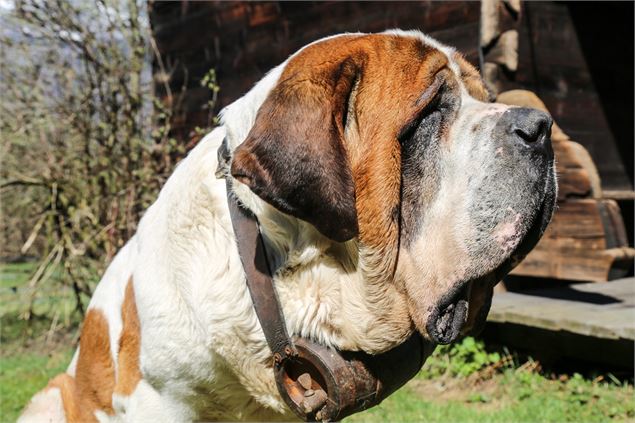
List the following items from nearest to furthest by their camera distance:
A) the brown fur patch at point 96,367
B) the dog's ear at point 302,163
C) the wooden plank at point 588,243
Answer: the dog's ear at point 302,163
the brown fur patch at point 96,367
the wooden plank at point 588,243

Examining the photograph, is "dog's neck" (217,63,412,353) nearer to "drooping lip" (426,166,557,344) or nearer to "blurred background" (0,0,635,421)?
"drooping lip" (426,166,557,344)

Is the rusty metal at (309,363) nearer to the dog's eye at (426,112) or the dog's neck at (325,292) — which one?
the dog's neck at (325,292)

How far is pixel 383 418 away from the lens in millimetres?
4211

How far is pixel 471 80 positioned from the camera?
6.83ft

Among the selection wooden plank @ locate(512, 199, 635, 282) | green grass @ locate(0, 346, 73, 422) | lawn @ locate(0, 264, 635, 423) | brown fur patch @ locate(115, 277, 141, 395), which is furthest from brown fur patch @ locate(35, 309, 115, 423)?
wooden plank @ locate(512, 199, 635, 282)

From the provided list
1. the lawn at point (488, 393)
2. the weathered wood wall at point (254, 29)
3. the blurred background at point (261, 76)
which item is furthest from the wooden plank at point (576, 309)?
the weathered wood wall at point (254, 29)

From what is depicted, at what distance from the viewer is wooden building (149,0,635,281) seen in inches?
189

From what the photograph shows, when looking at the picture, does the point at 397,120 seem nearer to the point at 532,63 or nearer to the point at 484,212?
the point at 484,212

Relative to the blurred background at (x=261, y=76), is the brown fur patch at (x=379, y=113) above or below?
above

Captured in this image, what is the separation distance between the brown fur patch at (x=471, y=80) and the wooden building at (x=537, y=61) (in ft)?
8.06

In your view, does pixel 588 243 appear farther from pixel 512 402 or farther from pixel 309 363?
pixel 309 363

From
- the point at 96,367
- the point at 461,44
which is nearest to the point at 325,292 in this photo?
the point at 96,367

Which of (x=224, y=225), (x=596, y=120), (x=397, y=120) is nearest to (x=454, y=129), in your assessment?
(x=397, y=120)

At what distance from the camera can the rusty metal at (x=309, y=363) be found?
197 cm
